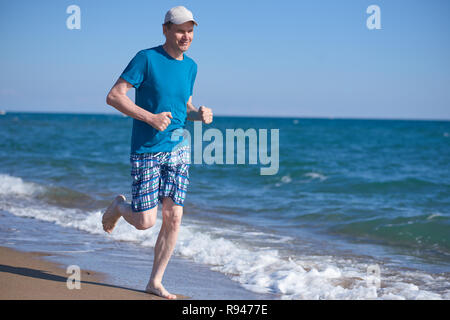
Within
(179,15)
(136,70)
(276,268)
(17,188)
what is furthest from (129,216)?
(17,188)

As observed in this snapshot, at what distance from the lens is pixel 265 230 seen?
6836mm

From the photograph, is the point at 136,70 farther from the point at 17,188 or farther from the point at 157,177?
the point at 17,188

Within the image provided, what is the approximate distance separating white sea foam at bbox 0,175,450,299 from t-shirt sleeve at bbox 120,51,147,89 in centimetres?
197

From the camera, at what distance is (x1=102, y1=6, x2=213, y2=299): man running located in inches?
122

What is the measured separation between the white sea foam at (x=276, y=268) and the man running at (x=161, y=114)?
126 cm

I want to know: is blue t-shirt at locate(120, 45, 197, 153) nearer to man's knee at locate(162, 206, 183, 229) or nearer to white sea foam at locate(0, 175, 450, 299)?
man's knee at locate(162, 206, 183, 229)

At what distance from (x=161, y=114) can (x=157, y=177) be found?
0.45m

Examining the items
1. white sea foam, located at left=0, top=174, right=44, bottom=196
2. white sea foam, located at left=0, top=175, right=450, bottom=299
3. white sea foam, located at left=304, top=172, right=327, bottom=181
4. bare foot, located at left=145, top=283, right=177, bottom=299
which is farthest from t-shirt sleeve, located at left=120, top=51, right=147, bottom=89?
white sea foam, located at left=304, top=172, right=327, bottom=181

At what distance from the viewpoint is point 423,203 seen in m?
9.59
